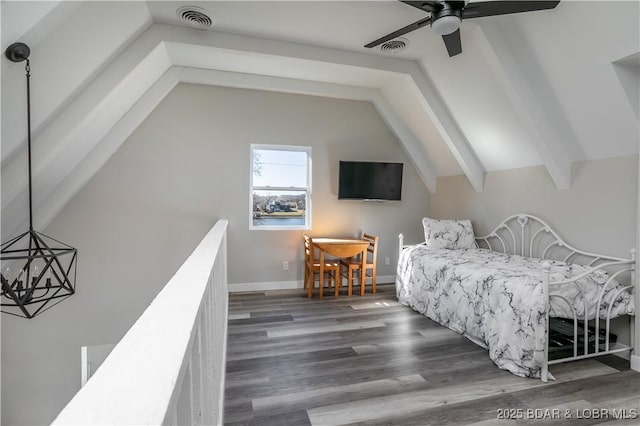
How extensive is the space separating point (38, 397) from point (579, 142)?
240 inches

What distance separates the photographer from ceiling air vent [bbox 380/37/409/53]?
2.99m

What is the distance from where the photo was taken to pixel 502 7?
Result: 2.00 metres

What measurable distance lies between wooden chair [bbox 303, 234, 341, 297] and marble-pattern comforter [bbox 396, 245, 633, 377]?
0.99m

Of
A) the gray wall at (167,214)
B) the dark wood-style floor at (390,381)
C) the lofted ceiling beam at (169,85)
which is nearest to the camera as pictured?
the dark wood-style floor at (390,381)

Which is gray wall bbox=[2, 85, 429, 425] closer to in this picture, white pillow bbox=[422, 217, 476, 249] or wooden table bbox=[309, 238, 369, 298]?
wooden table bbox=[309, 238, 369, 298]

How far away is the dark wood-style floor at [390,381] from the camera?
5.97 ft

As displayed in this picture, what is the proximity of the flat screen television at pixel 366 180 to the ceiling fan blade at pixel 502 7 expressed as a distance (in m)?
2.39

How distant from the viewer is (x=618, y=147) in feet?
8.41

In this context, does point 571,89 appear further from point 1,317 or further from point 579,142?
point 1,317

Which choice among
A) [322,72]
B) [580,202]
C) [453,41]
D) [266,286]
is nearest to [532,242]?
[580,202]

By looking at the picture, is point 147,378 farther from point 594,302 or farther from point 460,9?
point 594,302

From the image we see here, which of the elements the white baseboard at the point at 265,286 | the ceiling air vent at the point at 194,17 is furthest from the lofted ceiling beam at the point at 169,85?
the white baseboard at the point at 265,286

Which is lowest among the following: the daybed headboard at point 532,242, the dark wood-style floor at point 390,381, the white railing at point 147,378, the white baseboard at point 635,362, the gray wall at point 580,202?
the dark wood-style floor at point 390,381

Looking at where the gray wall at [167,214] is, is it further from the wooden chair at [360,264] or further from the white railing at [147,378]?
the white railing at [147,378]
